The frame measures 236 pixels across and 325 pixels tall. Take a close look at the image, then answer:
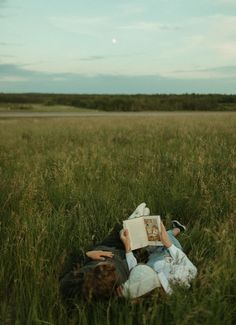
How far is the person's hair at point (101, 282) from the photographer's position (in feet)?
8.95

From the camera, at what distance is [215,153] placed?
7.18 metres

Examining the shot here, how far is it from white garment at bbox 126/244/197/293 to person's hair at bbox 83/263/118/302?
306 millimetres

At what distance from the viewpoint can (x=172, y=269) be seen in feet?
9.38

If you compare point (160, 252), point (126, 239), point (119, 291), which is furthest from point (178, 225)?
point (119, 291)

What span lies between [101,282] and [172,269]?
16.8 inches

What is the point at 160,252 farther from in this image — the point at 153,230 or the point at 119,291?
the point at 119,291

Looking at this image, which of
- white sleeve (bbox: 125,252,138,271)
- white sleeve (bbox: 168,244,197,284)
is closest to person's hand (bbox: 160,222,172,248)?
white sleeve (bbox: 168,244,197,284)

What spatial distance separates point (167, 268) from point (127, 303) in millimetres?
395

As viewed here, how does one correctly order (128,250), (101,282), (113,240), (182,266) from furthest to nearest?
1. (113,240)
2. (128,250)
3. (182,266)
4. (101,282)

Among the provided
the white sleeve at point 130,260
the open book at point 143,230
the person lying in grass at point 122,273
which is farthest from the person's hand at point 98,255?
the open book at point 143,230

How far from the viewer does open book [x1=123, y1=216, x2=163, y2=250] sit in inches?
132

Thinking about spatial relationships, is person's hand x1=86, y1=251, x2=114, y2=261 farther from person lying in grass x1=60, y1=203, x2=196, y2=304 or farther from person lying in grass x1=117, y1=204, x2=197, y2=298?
person lying in grass x1=117, y1=204, x2=197, y2=298

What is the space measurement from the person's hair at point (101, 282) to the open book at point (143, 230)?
2.00ft

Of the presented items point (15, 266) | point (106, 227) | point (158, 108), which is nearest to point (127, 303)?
point (15, 266)
